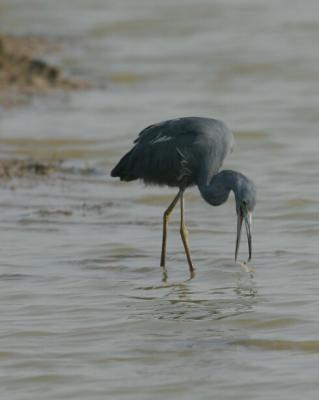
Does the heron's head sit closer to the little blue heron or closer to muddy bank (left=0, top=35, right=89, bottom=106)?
the little blue heron

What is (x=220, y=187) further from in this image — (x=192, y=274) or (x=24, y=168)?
(x=24, y=168)

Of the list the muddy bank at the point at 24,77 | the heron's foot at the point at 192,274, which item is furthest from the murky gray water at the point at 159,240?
the muddy bank at the point at 24,77

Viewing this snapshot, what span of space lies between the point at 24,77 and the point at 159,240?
21.4 ft

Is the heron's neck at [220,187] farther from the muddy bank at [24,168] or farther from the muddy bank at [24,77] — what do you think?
the muddy bank at [24,77]

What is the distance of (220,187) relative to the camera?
8.30 metres

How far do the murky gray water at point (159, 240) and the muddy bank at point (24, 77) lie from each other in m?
0.34

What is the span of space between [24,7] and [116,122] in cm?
841

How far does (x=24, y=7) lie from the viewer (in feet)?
71.6

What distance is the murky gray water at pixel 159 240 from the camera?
21.1 ft

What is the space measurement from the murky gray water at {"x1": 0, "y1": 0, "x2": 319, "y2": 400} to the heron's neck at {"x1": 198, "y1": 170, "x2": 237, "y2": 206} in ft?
1.79

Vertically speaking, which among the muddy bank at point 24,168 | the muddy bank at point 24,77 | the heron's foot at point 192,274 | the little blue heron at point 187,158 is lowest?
the heron's foot at point 192,274

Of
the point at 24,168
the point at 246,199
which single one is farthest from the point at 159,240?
the point at 24,168

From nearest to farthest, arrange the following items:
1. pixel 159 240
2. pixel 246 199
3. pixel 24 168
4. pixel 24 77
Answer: pixel 246 199
pixel 159 240
pixel 24 168
pixel 24 77

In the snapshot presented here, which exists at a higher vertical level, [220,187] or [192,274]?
[220,187]
